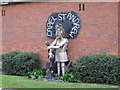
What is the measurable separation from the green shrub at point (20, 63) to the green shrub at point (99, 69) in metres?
2.46

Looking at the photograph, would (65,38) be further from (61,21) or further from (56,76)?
(56,76)

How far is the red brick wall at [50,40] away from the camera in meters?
11.7

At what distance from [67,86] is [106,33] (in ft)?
10.8

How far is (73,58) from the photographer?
12.4m

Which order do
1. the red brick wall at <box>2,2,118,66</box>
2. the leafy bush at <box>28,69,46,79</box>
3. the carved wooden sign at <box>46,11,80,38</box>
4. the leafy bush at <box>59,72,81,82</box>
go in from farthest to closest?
the carved wooden sign at <box>46,11,80,38</box> → the leafy bush at <box>28,69,46,79</box> → the red brick wall at <box>2,2,118,66</box> → the leafy bush at <box>59,72,81,82</box>

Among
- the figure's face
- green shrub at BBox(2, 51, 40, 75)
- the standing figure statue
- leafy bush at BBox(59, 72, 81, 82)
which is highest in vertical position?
the figure's face

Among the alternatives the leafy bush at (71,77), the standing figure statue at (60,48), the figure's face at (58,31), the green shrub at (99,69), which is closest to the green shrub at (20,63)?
the standing figure statue at (60,48)

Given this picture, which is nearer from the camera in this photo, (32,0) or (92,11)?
(92,11)

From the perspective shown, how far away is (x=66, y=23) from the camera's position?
41.1ft

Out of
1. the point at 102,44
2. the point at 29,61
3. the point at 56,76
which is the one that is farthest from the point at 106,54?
the point at 29,61

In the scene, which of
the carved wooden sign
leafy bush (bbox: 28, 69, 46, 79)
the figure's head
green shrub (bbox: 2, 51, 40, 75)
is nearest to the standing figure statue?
the figure's head

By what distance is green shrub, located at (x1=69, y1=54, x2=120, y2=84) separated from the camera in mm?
10633

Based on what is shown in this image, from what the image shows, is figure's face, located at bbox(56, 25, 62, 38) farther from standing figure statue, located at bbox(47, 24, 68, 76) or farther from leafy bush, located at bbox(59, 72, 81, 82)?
leafy bush, located at bbox(59, 72, 81, 82)

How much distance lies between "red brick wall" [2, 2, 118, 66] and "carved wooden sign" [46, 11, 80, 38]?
20 cm
